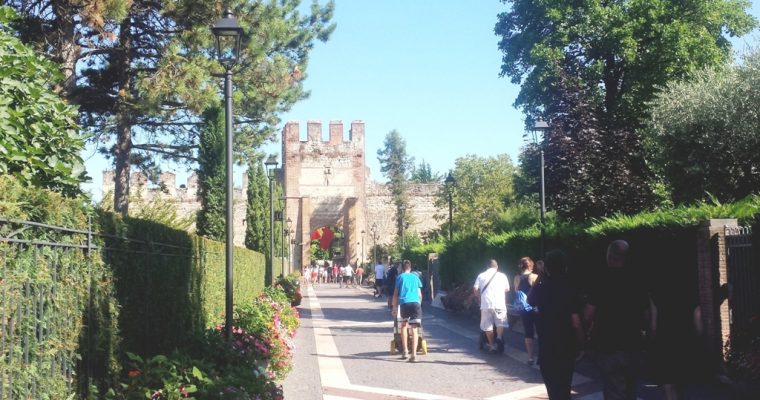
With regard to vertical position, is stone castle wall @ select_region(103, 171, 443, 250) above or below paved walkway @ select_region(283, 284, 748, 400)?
above

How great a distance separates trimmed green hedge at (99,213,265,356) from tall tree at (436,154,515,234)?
3540 centimetres

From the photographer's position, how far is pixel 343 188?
2403 inches

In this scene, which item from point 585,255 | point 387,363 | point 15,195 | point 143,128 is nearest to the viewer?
point 15,195

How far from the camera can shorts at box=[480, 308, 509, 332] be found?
14016 millimetres

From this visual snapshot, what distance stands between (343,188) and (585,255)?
4596 centimetres

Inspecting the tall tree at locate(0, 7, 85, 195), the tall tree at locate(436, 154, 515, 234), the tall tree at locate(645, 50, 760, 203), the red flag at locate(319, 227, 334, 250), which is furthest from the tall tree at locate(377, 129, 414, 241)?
the tall tree at locate(0, 7, 85, 195)

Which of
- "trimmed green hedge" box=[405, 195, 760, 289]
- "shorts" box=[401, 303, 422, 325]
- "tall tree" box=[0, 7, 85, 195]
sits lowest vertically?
"shorts" box=[401, 303, 422, 325]

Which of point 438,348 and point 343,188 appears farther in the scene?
point 343,188

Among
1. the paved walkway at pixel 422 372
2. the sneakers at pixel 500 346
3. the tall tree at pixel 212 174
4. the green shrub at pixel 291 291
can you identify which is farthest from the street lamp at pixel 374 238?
the sneakers at pixel 500 346

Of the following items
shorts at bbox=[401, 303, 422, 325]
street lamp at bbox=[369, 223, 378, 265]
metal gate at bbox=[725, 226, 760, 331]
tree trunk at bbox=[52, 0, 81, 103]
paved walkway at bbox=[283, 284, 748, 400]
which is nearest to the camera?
paved walkway at bbox=[283, 284, 748, 400]

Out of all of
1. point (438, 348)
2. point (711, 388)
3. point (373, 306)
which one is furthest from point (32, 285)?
point (373, 306)

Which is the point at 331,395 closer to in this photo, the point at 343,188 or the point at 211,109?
the point at 211,109

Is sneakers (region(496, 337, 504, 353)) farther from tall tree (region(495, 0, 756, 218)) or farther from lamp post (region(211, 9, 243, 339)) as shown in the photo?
tall tree (region(495, 0, 756, 218))

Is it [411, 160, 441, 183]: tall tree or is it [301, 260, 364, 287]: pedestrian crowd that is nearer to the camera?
[301, 260, 364, 287]: pedestrian crowd
